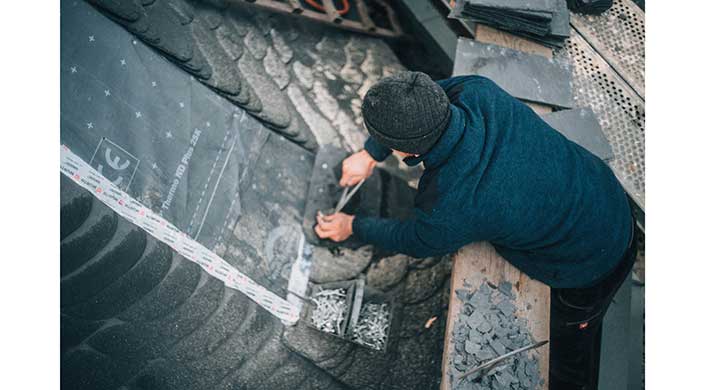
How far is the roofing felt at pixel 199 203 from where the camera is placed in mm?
2309

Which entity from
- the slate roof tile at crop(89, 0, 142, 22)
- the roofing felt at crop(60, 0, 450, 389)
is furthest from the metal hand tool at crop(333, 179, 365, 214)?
the slate roof tile at crop(89, 0, 142, 22)

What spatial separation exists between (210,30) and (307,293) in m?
1.44

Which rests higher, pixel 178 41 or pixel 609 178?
pixel 178 41

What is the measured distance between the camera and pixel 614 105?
315cm

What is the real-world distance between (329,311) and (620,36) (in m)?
2.13

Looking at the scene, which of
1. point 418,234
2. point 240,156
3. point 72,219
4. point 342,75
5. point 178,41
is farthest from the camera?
point 342,75

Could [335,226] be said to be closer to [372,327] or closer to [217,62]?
[372,327]

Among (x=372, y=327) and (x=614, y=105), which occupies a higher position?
(x=614, y=105)

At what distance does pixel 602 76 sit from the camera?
3.21 metres

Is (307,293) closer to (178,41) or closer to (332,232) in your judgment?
(332,232)

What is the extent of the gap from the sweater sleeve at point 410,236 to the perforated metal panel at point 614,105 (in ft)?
3.58

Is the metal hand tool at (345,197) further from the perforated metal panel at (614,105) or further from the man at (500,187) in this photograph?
the perforated metal panel at (614,105)

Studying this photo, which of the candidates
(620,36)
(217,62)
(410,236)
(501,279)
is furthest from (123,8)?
(620,36)

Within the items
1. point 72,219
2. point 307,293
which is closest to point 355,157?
point 307,293
